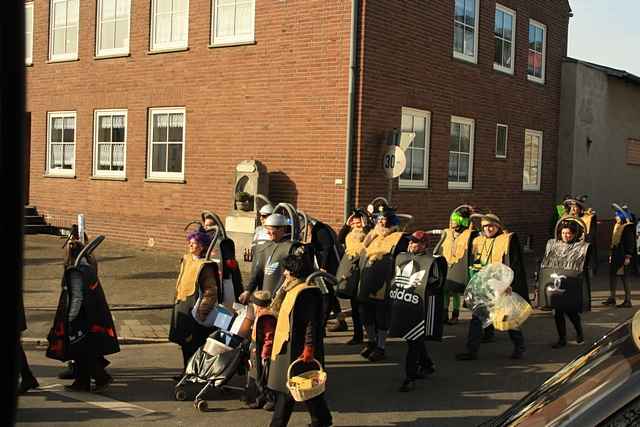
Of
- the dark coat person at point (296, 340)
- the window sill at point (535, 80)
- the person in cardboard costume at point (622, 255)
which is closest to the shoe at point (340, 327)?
the dark coat person at point (296, 340)

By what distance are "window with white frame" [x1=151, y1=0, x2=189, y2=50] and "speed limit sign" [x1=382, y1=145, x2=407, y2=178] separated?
665 centimetres

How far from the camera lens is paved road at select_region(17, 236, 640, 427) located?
7141 millimetres

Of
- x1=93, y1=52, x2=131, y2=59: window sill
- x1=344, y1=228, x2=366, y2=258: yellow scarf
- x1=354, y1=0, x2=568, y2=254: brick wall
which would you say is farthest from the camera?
x1=93, y1=52, x2=131, y2=59: window sill

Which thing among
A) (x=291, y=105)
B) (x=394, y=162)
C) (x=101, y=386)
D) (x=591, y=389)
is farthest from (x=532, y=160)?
(x=591, y=389)

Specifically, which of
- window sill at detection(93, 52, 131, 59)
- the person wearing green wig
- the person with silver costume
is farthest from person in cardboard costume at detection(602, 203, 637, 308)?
window sill at detection(93, 52, 131, 59)

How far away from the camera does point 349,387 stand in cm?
828

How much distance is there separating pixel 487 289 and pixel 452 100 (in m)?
9.41

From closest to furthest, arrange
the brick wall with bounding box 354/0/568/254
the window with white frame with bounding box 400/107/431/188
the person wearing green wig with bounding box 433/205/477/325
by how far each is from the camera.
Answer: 1. the person wearing green wig with bounding box 433/205/477/325
2. the brick wall with bounding box 354/0/568/254
3. the window with white frame with bounding box 400/107/431/188

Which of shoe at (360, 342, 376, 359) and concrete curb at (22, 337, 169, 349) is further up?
shoe at (360, 342, 376, 359)

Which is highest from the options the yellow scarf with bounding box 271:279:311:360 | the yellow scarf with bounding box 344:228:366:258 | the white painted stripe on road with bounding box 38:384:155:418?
the yellow scarf with bounding box 344:228:366:258

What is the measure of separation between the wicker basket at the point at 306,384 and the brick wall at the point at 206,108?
913 cm

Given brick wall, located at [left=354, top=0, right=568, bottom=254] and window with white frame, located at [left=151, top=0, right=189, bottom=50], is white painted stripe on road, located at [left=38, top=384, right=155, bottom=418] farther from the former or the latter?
window with white frame, located at [left=151, top=0, right=189, bottom=50]

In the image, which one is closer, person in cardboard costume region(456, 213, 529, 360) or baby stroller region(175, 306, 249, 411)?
baby stroller region(175, 306, 249, 411)

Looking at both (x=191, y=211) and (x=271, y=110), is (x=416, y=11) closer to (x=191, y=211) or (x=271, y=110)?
(x=271, y=110)
